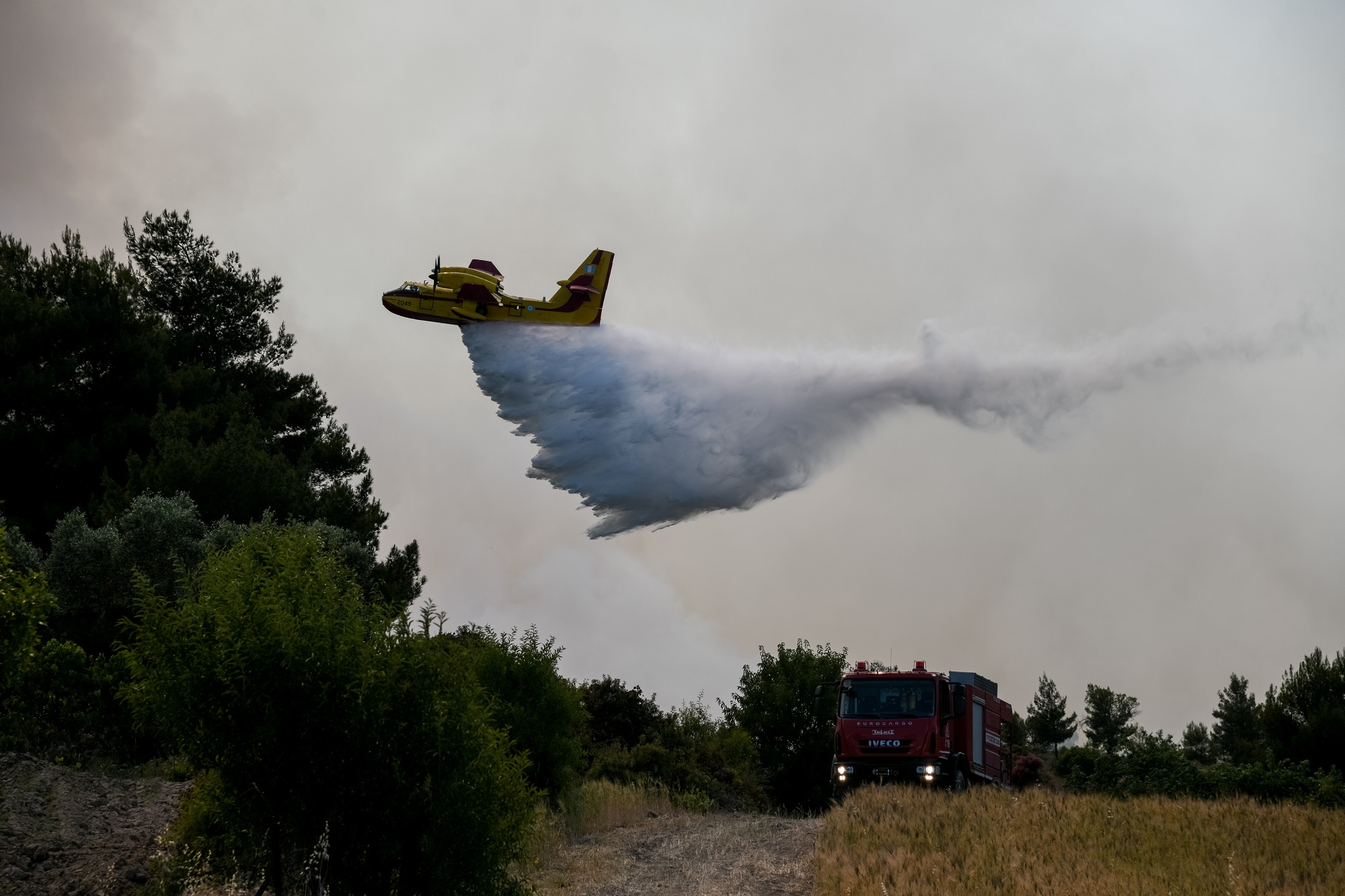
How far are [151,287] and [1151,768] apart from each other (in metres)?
39.9

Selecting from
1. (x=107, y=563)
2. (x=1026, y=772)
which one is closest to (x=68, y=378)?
(x=107, y=563)

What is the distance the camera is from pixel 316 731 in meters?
11.6

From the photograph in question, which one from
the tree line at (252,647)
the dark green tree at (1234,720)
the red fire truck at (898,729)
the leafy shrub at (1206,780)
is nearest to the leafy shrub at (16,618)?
the tree line at (252,647)

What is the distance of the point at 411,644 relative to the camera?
479 inches

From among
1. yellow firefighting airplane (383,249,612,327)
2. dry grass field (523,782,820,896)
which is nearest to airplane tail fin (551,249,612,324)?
yellow firefighting airplane (383,249,612,327)

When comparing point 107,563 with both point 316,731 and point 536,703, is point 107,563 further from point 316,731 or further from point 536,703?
point 316,731

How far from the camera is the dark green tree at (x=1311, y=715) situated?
132 ft

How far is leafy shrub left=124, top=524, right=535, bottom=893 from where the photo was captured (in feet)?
37.4

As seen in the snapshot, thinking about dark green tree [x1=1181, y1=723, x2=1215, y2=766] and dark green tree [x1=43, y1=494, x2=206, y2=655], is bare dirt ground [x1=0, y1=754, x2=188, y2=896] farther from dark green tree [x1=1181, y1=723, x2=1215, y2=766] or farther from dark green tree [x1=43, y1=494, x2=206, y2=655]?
dark green tree [x1=1181, y1=723, x2=1215, y2=766]

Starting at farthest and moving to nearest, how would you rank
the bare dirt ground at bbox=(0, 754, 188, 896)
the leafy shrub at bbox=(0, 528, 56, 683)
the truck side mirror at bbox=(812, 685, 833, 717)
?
the truck side mirror at bbox=(812, 685, 833, 717) < the leafy shrub at bbox=(0, 528, 56, 683) < the bare dirt ground at bbox=(0, 754, 188, 896)

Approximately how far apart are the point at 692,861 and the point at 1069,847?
5521 mm

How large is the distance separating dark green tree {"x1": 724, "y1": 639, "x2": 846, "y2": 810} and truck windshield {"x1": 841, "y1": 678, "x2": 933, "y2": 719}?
1266cm

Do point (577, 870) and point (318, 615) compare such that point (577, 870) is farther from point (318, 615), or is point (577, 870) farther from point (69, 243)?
point (69, 243)

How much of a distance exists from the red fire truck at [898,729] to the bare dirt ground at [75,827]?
12056mm
